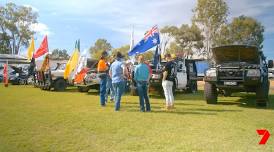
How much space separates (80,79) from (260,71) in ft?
29.8

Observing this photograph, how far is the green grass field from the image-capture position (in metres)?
5.91

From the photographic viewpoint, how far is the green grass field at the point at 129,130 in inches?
233

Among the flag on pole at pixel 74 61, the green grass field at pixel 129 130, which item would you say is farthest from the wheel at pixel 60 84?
the green grass field at pixel 129 130

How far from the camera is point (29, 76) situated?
84.3 ft

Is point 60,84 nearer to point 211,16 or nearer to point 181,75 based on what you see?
point 181,75

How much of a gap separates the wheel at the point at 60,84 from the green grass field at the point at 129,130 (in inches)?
351

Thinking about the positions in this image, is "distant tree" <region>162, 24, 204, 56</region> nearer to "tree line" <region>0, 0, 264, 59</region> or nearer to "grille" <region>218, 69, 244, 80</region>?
"tree line" <region>0, 0, 264, 59</region>

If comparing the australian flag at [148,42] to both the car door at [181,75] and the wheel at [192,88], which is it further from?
the wheel at [192,88]

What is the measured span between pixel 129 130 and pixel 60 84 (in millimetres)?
13235

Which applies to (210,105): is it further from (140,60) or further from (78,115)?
(78,115)

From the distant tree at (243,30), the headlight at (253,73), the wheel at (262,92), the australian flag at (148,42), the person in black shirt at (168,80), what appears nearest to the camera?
the person in black shirt at (168,80)

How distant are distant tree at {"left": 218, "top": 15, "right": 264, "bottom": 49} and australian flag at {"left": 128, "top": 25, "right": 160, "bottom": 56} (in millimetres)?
32030

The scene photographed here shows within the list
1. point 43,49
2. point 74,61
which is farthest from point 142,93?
point 43,49

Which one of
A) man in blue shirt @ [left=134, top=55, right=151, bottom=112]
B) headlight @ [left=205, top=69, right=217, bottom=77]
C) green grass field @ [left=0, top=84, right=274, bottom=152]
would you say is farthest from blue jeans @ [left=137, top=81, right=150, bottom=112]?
headlight @ [left=205, top=69, right=217, bottom=77]
